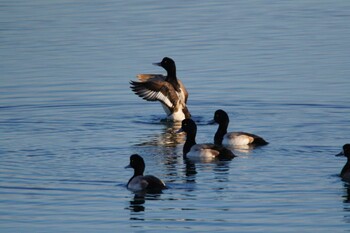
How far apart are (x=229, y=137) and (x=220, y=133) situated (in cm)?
57

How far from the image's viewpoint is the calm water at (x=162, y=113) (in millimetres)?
15070

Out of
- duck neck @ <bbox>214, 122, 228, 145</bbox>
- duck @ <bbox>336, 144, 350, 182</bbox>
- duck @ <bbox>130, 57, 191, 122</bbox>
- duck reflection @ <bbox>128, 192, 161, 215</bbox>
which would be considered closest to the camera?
duck reflection @ <bbox>128, 192, 161, 215</bbox>

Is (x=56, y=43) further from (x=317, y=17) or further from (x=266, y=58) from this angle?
(x=317, y=17)

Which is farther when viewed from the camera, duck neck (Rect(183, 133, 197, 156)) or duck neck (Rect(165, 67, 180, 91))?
duck neck (Rect(165, 67, 180, 91))

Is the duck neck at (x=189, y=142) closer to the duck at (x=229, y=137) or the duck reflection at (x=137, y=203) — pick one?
the duck at (x=229, y=137)

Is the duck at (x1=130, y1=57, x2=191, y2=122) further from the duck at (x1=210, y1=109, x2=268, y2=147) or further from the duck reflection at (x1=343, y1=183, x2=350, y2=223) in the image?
Answer: the duck reflection at (x1=343, y1=183, x2=350, y2=223)

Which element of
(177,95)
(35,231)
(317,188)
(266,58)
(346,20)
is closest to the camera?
(35,231)

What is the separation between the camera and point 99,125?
21.9m

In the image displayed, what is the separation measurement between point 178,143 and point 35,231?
6969 millimetres

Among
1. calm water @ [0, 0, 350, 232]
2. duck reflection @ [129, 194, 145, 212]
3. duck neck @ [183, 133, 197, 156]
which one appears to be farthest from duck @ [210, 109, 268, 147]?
duck reflection @ [129, 194, 145, 212]

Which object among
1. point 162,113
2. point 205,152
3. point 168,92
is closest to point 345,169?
point 205,152

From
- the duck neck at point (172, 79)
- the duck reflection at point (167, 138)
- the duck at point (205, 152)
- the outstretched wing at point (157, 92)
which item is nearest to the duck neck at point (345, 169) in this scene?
the duck at point (205, 152)

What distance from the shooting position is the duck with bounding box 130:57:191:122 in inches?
912

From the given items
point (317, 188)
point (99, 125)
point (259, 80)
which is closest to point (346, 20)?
point (259, 80)
